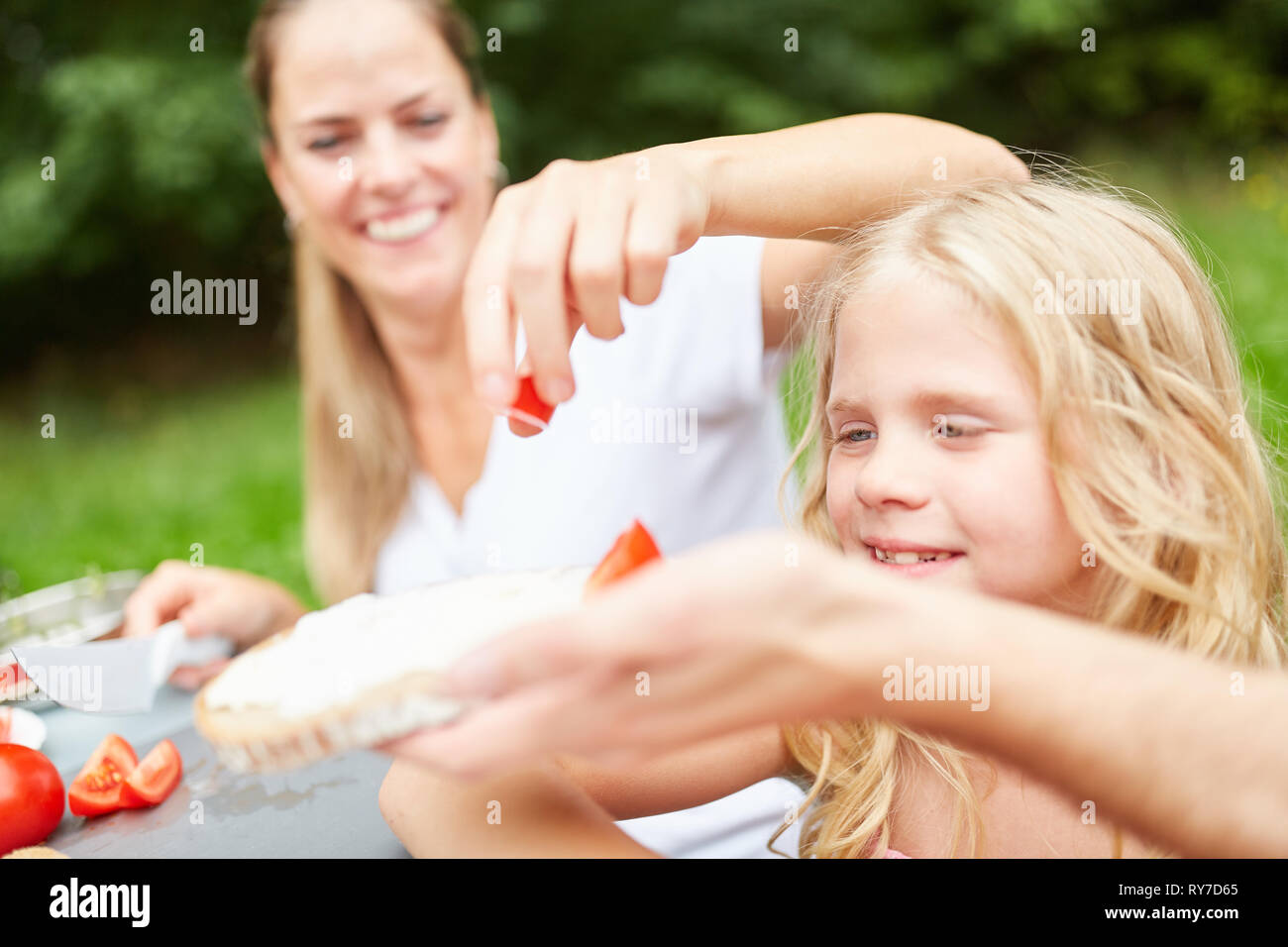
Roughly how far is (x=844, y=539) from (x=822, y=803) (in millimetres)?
323

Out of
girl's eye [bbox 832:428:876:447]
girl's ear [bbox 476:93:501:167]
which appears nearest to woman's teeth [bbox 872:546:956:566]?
girl's eye [bbox 832:428:876:447]

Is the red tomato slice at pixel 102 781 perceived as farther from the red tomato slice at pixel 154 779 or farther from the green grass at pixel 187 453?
the green grass at pixel 187 453

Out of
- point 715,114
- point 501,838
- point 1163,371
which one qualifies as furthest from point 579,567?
point 715,114

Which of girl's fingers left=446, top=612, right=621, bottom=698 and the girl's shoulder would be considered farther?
the girl's shoulder

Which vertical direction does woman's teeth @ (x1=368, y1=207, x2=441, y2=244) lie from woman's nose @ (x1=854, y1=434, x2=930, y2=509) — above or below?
above

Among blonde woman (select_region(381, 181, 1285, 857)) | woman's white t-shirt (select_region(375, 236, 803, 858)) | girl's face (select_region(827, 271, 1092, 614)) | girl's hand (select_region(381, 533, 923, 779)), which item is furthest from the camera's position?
woman's white t-shirt (select_region(375, 236, 803, 858))

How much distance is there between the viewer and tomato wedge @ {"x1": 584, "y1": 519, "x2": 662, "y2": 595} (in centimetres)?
87

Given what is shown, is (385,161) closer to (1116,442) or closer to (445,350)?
(445,350)

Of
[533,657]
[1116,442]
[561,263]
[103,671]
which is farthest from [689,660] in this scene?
[103,671]

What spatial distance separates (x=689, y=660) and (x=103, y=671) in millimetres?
986

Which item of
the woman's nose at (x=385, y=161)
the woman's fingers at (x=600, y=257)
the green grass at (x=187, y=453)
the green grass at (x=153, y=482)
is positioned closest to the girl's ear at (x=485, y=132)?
the woman's nose at (x=385, y=161)

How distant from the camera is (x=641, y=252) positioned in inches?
39.4

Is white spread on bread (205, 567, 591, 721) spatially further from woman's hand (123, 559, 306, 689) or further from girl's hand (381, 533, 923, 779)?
woman's hand (123, 559, 306, 689)
